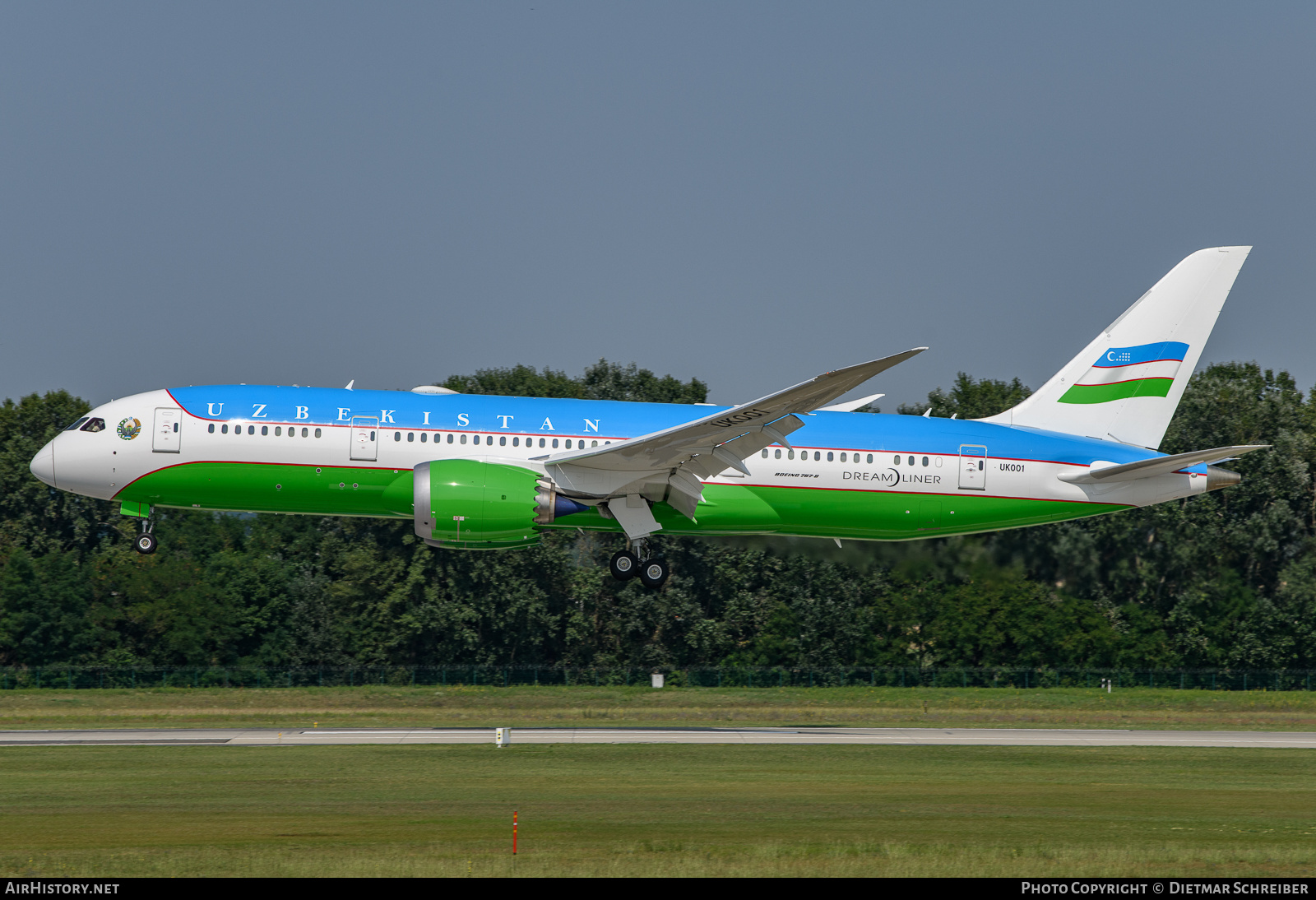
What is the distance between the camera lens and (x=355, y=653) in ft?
209

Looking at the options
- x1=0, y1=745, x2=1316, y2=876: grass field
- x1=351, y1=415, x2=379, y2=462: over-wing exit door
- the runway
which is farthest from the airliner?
x1=0, y1=745, x2=1316, y2=876: grass field

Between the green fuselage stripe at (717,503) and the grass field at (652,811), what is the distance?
5.84m

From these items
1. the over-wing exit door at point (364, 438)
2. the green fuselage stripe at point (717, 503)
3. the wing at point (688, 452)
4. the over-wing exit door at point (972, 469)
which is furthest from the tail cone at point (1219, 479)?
the over-wing exit door at point (364, 438)

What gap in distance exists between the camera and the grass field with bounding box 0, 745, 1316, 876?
19312 millimetres

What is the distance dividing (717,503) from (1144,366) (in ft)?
42.1

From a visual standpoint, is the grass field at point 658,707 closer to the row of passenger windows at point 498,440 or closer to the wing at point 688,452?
the wing at point 688,452

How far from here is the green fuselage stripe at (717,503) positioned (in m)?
31.6

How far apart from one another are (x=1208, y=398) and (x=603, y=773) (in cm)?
5116

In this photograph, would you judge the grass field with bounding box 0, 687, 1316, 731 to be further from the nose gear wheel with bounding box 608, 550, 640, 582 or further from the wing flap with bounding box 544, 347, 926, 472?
the wing flap with bounding box 544, 347, 926, 472

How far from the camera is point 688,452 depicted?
103ft

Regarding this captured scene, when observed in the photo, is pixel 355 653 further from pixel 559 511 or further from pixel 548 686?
pixel 559 511

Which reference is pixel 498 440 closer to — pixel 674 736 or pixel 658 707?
pixel 674 736

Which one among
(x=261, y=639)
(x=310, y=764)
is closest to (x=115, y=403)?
(x=310, y=764)

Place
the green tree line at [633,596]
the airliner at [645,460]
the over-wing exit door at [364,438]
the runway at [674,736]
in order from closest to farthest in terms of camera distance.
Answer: the airliner at [645,460], the over-wing exit door at [364,438], the runway at [674,736], the green tree line at [633,596]
